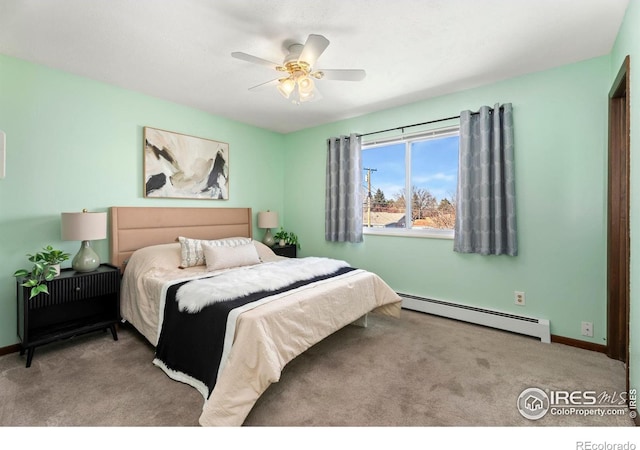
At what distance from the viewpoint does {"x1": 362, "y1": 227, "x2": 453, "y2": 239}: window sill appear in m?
3.40

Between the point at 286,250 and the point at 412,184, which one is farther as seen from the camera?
the point at 286,250

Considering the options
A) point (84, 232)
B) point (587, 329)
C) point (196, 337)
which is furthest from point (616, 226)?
point (84, 232)

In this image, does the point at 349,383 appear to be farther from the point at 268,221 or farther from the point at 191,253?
the point at 268,221

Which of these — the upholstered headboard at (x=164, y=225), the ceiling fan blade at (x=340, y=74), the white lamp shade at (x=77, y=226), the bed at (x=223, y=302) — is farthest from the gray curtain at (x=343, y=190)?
the white lamp shade at (x=77, y=226)

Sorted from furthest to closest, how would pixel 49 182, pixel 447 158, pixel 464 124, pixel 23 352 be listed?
pixel 447 158 < pixel 464 124 < pixel 49 182 < pixel 23 352

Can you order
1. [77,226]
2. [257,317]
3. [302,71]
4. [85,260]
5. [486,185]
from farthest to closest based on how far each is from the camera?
1. [486,185]
2. [85,260]
3. [77,226]
4. [302,71]
5. [257,317]

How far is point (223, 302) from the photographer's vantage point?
196 cm

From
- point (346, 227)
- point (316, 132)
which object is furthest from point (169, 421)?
point (316, 132)

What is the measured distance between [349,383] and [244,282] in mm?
1063

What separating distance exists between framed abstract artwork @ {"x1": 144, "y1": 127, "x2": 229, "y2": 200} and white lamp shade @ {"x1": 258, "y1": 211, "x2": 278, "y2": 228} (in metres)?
0.55

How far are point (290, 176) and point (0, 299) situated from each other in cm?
349

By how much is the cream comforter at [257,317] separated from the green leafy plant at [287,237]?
1.61 metres

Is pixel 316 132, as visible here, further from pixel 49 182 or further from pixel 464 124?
pixel 49 182
